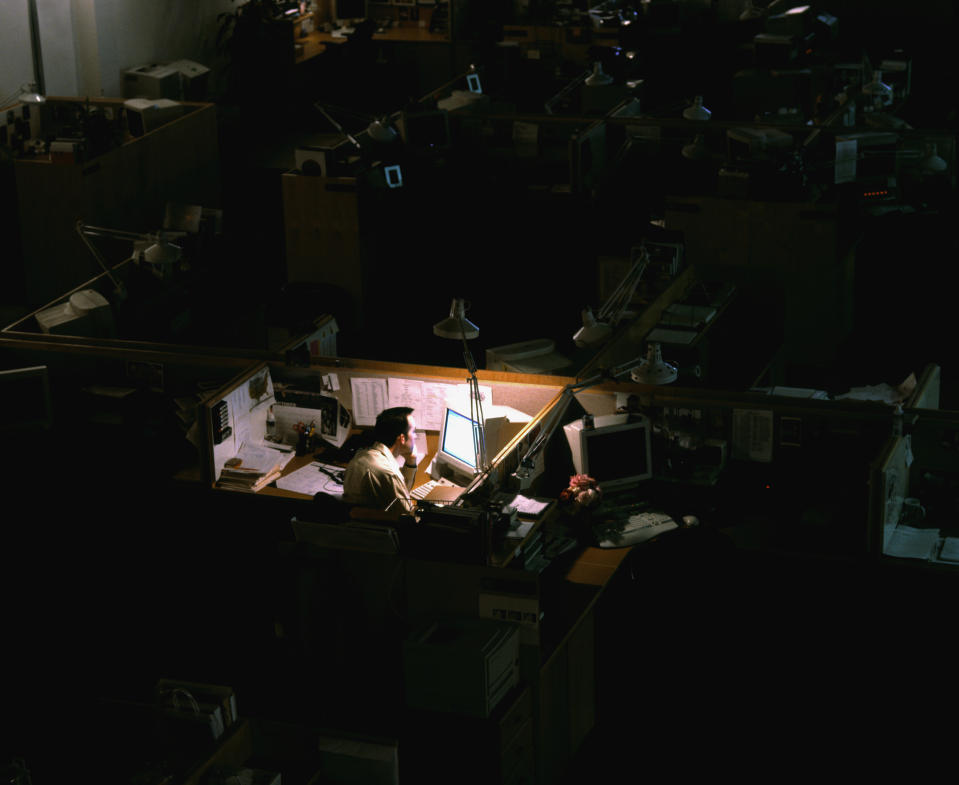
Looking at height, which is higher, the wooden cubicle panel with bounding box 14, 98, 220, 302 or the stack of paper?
the wooden cubicle panel with bounding box 14, 98, 220, 302

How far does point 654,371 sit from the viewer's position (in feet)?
18.9

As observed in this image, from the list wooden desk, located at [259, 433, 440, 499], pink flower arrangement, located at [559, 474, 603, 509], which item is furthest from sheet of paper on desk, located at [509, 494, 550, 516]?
wooden desk, located at [259, 433, 440, 499]

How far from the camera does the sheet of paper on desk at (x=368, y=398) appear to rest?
6.25 m

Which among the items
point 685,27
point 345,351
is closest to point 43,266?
point 345,351

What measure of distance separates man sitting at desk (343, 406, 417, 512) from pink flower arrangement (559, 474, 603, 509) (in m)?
0.65

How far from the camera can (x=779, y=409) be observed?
5.53 metres

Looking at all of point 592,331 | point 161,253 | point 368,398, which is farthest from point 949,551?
point 161,253

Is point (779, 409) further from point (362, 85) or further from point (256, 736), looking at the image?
point (362, 85)

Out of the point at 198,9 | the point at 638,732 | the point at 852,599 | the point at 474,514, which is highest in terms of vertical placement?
the point at 198,9

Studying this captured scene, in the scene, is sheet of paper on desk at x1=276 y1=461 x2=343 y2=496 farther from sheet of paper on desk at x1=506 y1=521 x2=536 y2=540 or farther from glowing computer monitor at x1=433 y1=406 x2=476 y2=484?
sheet of paper on desk at x1=506 y1=521 x2=536 y2=540

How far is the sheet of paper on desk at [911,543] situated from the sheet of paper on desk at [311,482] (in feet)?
7.40

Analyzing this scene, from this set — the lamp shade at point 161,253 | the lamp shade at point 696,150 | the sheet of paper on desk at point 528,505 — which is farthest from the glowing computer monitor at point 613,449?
the lamp shade at point 696,150

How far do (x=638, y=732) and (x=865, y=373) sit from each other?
3.77 meters

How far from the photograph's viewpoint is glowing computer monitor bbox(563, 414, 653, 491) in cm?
567
